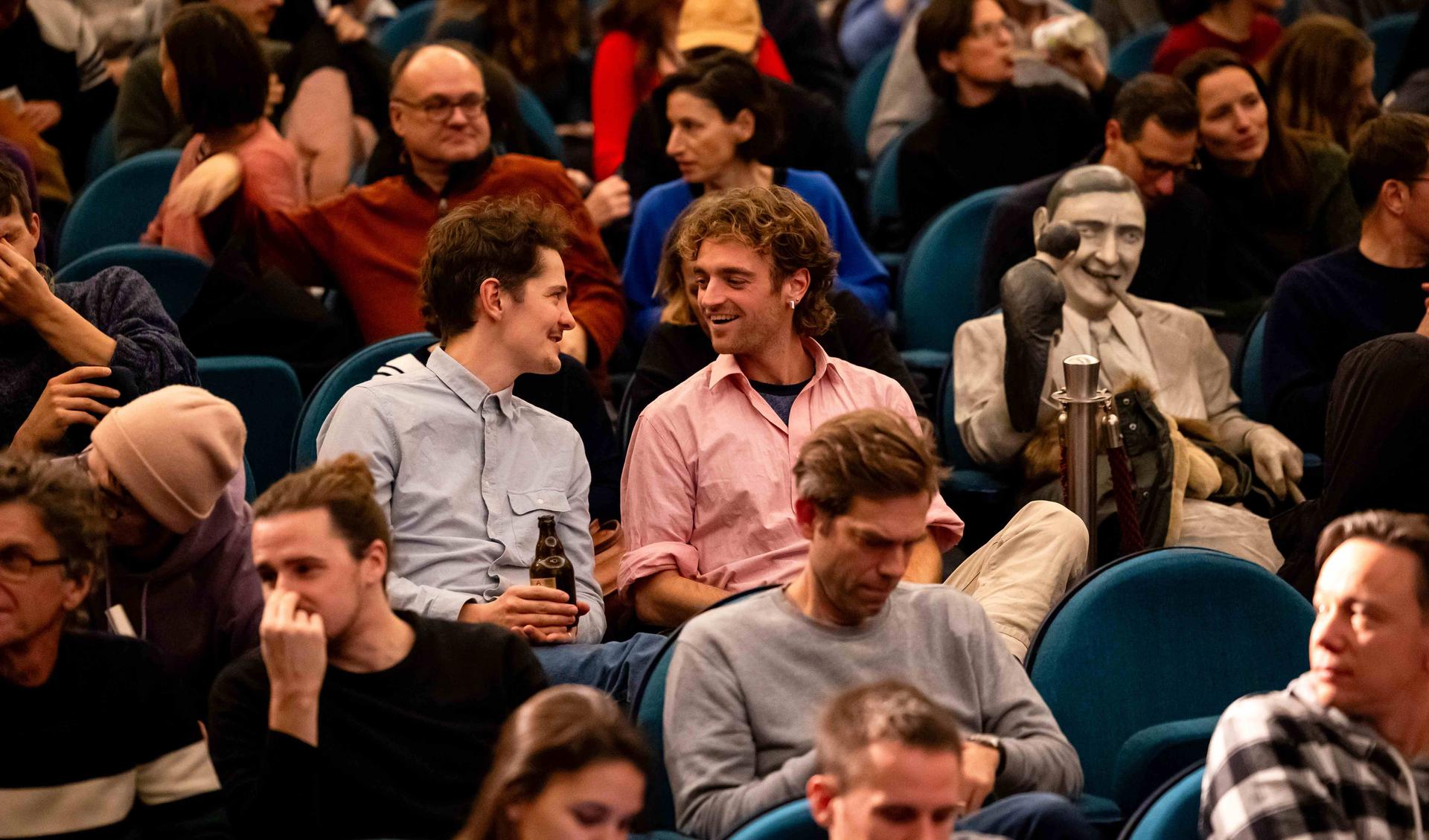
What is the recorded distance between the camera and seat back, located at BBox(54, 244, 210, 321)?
395 centimetres

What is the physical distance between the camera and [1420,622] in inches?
86.8

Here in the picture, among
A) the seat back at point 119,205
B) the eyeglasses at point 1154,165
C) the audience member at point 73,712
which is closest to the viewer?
the audience member at point 73,712

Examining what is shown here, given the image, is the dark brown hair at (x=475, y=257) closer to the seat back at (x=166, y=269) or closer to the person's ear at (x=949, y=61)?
the seat back at (x=166, y=269)

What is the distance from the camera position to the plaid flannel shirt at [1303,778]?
2.11m

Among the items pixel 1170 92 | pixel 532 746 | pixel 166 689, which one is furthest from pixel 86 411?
pixel 1170 92

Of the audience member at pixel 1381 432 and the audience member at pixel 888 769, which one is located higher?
the audience member at pixel 888 769

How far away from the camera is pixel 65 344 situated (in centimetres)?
295

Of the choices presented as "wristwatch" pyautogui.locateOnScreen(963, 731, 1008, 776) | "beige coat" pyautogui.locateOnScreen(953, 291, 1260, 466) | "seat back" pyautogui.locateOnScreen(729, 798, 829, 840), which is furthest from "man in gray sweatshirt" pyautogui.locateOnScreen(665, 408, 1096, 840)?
"beige coat" pyautogui.locateOnScreen(953, 291, 1260, 466)

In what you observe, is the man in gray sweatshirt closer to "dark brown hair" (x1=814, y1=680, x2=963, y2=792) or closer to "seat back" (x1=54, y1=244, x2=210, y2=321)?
"dark brown hair" (x1=814, y1=680, x2=963, y2=792)

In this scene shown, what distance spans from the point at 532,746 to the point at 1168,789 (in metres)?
0.83

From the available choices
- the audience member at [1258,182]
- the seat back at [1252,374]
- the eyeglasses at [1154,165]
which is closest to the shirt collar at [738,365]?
the seat back at [1252,374]

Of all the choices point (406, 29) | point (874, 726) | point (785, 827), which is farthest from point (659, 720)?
point (406, 29)

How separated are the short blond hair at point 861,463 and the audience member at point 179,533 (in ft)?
2.66

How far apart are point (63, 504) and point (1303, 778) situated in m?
1.55
